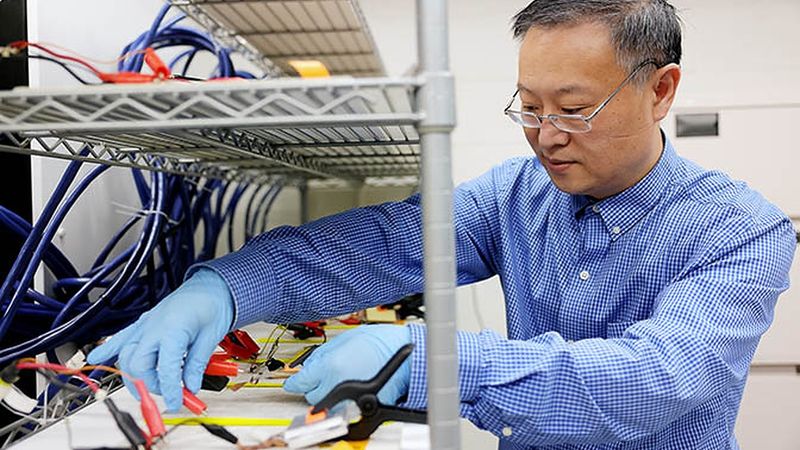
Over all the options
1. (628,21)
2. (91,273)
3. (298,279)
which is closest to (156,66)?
(298,279)

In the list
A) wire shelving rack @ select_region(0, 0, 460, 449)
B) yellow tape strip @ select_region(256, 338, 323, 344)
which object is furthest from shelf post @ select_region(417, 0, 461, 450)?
yellow tape strip @ select_region(256, 338, 323, 344)

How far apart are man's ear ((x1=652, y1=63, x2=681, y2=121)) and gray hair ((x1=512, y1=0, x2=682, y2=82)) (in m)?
0.01

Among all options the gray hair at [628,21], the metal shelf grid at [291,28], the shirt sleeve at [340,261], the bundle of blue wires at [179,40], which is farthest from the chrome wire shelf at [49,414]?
the gray hair at [628,21]

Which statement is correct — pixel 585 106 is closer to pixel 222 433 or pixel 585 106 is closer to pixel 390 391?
pixel 390 391

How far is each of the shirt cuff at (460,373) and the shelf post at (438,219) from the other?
0.36ft

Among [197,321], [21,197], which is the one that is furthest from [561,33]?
[21,197]

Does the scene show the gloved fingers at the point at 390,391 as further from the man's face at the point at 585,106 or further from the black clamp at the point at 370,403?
the man's face at the point at 585,106

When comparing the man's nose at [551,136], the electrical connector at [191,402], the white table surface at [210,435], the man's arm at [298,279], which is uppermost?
the man's nose at [551,136]

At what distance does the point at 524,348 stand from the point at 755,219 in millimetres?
453

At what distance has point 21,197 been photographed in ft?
4.27

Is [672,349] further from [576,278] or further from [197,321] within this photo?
[197,321]

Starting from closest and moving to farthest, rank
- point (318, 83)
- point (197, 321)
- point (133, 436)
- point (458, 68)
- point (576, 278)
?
point (318, 83)
point (133, 436)
point (197, 321)
point (576, 278)
point (458, 68)

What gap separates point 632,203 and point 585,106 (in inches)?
7.7

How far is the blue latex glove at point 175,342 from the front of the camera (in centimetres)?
81
